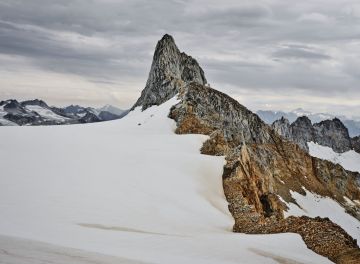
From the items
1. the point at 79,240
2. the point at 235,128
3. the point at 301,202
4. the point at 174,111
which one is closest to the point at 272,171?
the point at 301,202

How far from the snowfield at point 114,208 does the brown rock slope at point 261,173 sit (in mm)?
1294

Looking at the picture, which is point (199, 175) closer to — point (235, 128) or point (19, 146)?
point (19, 146)

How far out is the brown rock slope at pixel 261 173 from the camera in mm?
22875

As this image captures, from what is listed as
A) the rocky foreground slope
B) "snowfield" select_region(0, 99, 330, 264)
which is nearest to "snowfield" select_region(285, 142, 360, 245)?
the rocky foreground slope

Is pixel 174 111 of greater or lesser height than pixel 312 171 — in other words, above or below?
above

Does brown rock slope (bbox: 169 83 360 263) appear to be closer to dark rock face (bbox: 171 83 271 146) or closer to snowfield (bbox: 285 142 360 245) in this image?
dark rock face (bbox: 171 83 271 146)

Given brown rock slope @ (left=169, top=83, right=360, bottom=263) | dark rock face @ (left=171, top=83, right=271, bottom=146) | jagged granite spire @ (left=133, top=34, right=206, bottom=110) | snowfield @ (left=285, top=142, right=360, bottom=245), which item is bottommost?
snowfield @ (left=285, top=142, right=360, bottom=245)

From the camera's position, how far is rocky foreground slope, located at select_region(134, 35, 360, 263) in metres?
23.5

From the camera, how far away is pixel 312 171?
138500mm

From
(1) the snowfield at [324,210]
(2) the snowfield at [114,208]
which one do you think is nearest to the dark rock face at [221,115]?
(2) the snowfield at [114,208]

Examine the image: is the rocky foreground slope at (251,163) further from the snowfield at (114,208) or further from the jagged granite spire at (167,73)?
the snowfield at (114,208)

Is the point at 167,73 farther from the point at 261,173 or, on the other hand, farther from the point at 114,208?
the point at 114,208

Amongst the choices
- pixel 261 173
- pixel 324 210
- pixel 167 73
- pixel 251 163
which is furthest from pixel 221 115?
pixel 251 163

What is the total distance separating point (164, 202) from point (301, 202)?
96606 mm
